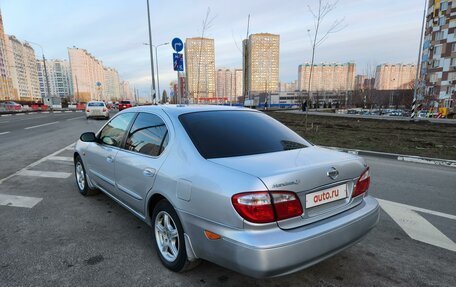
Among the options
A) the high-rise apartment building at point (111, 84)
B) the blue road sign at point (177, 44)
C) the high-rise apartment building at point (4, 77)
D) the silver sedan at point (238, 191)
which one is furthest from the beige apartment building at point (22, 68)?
the silver sedan at point (238, 191)

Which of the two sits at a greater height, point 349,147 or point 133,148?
point 133,148

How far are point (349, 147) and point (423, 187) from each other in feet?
13.0

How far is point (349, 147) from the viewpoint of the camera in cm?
925

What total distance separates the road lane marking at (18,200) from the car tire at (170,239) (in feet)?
8.93

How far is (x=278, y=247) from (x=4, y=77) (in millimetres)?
87146

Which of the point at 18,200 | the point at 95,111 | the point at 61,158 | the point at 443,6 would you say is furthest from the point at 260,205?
the point at 443,6

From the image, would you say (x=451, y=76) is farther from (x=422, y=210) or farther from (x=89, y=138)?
(x=89, y=138)

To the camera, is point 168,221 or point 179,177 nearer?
point 179,177

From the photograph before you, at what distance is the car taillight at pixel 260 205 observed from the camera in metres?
2.04

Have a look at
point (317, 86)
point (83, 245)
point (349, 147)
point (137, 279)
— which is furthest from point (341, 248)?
point (317, 86)

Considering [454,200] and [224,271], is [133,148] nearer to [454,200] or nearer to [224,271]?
[224,271]

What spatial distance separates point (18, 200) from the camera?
4.61 metres

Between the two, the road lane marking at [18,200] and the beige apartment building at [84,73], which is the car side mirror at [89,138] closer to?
the road lane marking at [18,200]

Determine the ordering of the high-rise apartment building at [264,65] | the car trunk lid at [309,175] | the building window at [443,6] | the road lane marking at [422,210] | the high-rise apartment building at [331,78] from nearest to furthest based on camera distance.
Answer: the car trunk lid at [309,175], the road lane marking at [422,210], the high-rise apartment building at [264,65], the building window at [443,6], the high-rise apartment building at [331,78]
